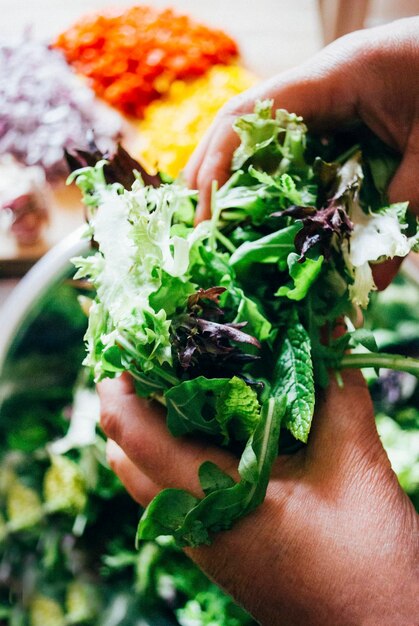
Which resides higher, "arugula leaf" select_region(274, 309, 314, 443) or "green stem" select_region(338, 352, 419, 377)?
"arugula leaf" select_region(274, 309, 314, 443)

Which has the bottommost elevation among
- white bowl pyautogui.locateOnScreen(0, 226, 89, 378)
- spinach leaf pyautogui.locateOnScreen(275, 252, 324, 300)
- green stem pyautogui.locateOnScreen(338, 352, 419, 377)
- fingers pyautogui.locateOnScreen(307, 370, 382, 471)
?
fingers pyautogui.locateOnScreen(307, 370, 382, 471)

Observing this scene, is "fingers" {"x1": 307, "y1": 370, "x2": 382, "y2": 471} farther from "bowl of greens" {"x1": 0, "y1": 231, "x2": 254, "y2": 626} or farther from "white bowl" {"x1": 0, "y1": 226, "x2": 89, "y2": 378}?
"white bowl" {"x1": 0, "y1": 226, "x2": 89, "y2": 378}

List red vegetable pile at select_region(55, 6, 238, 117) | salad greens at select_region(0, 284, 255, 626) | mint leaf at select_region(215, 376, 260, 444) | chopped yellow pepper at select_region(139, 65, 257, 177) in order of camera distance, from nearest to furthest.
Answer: mint leaf at select_region(215, 376, 260, 444)
salad greens at select_region(0, 284, 255, 626)
chopped yellow pepper at select_region(139, 65, 257, 177)
red vegetable pile at select_region(55, 6, 238, 117)

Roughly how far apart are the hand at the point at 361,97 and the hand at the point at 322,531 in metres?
0.22

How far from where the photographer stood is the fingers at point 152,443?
0.58m

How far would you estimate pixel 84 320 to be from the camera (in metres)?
0.97

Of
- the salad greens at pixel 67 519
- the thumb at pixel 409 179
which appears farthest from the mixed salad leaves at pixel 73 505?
the thumb at pixel 409 179

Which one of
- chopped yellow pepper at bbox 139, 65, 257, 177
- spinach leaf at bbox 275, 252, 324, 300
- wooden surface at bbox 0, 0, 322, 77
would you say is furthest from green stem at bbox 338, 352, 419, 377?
wooden surface at bbox 0, 0, 322, 77

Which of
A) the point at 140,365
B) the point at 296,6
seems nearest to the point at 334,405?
the point at 140,365

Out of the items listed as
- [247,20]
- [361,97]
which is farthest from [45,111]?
[361,97]

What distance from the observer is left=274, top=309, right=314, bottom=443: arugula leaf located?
1.73 feet

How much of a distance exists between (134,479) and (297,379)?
9.2 inches

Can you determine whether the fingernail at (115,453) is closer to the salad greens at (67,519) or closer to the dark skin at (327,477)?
the dark skin at (327,477)

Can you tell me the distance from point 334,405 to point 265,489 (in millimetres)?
114
